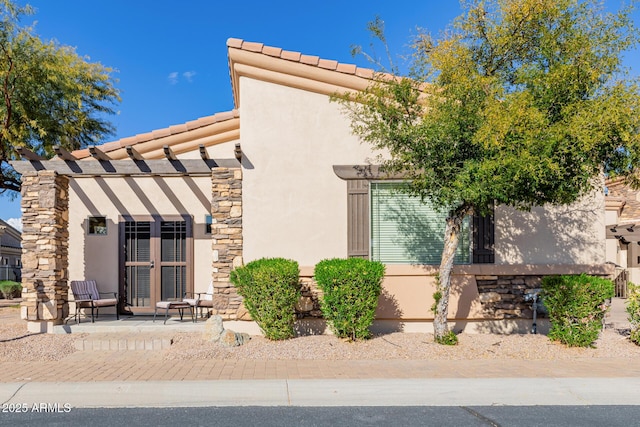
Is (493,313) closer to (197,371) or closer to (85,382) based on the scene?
(197,371)

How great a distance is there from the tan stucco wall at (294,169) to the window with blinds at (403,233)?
652mm

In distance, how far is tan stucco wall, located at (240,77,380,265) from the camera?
942 cm

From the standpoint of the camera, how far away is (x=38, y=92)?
13.7 meters

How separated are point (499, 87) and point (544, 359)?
429 cm

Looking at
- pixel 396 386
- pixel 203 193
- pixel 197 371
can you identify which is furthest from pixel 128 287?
pixel 396 386

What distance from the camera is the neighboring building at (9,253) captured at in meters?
26.6

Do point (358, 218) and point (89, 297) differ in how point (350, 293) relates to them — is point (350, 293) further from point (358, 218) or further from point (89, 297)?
point (89, 297)

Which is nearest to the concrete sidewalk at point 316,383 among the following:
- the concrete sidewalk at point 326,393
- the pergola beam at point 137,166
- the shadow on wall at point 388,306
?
the concrete sidewalk at point 326,393

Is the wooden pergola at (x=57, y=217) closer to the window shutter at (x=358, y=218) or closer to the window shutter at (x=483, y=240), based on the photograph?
the window shutter at (x=358, y=218)

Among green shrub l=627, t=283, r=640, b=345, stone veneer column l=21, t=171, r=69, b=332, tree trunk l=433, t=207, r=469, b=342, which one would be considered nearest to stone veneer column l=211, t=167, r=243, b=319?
stone veneer column l=21, t=171, r=69, b=332

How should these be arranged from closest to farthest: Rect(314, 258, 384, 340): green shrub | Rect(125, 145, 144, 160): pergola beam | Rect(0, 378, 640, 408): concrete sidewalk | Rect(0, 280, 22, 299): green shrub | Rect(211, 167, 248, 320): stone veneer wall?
Rect(0, 378, 640, 408): concrete sidewalk, Rect(314, 258, 384, 340): green shrub, Rect(125, 145, 144, 160): pergola beam, Rect(211, 167, 248, 320): stone veneer wall, Rect(0, 280, 22, 299): green shrub

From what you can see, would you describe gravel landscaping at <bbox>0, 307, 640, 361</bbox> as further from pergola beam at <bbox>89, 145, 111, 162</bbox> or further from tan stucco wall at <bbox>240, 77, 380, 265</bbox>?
pergola beam at <bbox>89, 145, 111, 162</bbox>

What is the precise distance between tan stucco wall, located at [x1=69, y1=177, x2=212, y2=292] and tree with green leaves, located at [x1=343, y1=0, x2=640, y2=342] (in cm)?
542

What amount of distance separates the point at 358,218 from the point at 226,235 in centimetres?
257
